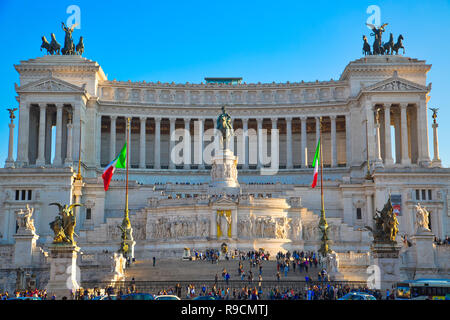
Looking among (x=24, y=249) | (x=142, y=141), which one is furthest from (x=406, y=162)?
(x=24, y=249)

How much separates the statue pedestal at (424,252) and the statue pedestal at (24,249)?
31.4m

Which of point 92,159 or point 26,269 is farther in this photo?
point 92,159

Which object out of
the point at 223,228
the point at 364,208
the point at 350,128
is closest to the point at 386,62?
the point at 350,128

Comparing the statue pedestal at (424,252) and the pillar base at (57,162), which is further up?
the pillar base at (57,162)

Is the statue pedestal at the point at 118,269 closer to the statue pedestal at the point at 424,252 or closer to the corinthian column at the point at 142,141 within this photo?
the statue pedestal at the point at 424,252

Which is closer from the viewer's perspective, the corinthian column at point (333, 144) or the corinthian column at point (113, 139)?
the corinthian column at point (333, 144)

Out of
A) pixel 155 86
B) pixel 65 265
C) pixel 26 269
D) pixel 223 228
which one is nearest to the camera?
pixel 65 265

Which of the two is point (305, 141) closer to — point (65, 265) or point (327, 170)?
point (327, 170)

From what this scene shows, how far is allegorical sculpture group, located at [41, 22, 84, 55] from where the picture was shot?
94.3m

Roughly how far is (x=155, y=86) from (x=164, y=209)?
33.8 meters

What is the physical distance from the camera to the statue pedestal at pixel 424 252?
173 feet

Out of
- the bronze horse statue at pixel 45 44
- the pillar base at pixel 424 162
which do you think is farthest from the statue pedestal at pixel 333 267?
the bronze horse statue at pixel 45 44

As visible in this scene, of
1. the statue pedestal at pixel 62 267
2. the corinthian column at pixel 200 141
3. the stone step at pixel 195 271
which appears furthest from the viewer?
the corinthian column at pixel 200 141

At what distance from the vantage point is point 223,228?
6394cm
